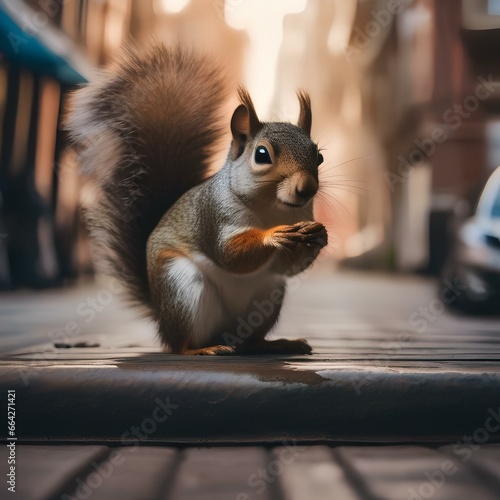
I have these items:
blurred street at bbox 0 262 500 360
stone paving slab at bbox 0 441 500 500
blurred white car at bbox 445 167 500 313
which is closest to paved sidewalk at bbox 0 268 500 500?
stone paving slab at bbox 0 441 500 500

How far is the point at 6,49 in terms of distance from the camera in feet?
6.81

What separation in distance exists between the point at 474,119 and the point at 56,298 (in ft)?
6.79

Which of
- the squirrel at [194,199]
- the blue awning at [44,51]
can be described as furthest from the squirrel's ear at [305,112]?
the blue awning at [44,51]

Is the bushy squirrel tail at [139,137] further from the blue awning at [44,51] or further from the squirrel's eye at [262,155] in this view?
the blue awning at [44,51]

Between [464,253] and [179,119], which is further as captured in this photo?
[464,253]

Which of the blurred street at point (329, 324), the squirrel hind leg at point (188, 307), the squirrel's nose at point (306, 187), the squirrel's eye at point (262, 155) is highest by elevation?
the squirrel's eye at point (262, 155)

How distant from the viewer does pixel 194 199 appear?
1.05 m

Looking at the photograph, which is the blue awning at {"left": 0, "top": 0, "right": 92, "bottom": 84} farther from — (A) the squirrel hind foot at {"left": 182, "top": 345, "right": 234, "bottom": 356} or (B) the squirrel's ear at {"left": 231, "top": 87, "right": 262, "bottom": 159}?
(A) the squirrel hind foot at {"left": 182, "top": 345, "right": 234, "bottom": 356}

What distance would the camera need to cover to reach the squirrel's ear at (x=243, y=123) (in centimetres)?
95

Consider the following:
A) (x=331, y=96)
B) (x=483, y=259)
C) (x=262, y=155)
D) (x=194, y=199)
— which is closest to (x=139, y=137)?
(x=194, y=199)

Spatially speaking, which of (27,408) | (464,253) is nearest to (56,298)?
(464,253)

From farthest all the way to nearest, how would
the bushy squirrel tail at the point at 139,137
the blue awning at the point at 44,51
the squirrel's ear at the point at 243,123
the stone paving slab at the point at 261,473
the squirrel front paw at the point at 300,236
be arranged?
the blue awning at the point at 44,51 < the bushy squirrel tail at the point at 139,137 < the squirrel's ear at the point at 243,123 < the squirrel front paw at the point at 300,236 < the stone paving slab at the point at 261,473

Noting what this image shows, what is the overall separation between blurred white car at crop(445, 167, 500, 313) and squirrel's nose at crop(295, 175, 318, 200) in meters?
1.31

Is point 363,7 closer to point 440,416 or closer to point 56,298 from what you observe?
point 440,416
